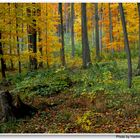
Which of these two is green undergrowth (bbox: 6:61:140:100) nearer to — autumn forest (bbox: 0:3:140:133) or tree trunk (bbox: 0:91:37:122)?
autumn forest (bbox: 0:3:140:133)

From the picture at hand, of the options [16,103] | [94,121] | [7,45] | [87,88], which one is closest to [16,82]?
[7,45]

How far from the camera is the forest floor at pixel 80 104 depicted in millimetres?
A: 8336

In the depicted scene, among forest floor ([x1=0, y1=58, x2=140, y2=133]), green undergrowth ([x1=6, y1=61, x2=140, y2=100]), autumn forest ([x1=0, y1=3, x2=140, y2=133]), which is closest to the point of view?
forest floor ([x1=0, y1=58, x2=140, y2=133])

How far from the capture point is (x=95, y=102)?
31.7 ft

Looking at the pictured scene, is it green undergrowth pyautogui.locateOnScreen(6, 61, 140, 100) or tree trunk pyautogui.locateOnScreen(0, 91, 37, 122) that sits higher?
green undergrowth pyautogui.locateOnScreen(6, 61, 140, 100)

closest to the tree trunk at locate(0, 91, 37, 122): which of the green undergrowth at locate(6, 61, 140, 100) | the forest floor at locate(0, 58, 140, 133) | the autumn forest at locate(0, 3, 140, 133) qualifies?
the autumn forest at locate(0, 3, 140, 133)

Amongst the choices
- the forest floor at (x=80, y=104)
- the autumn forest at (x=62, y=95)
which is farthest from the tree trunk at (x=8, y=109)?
the forest floor at (x=80, y=104)

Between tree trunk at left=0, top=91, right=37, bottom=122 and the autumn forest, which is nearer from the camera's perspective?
the autumn forest

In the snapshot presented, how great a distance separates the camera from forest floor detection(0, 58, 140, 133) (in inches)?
328

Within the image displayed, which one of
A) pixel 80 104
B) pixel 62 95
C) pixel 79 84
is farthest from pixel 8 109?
pixel 79 84

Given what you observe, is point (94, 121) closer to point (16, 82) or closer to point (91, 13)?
point (16, 82)

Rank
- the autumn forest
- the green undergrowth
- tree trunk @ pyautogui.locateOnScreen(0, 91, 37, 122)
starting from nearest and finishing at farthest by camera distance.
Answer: the autumn forest → tree trunk @ pyautogui.locateOnScreen(0, 91, 37, 122) → the green undergrowth

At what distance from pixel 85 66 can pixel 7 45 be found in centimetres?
410

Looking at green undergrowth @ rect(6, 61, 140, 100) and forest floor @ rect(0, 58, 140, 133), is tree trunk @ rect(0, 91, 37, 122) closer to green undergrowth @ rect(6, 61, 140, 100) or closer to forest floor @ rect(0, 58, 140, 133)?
forest floor @ rect(0, 58, 140, 133)
